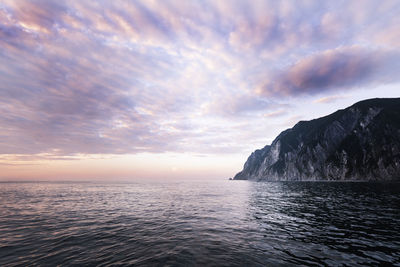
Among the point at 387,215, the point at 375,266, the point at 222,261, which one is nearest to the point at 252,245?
the point at 222,261

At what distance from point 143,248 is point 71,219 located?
1549cm

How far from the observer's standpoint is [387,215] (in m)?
23.1

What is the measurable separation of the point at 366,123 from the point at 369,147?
99.0ft

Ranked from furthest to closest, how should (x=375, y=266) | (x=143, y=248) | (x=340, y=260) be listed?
(x=143, y=248) → (x=340, y=260) → (x=375, y=266)

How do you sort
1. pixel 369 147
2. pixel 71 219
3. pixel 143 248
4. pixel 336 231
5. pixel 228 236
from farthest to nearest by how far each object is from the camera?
pixel 369 147, pixel 71 219, pixel 336 231, pixel 228 236, pixel 143 248

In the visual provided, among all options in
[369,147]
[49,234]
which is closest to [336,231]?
[49,234]

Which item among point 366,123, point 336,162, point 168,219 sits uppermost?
point 366,123

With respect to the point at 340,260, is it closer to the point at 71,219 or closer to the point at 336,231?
the point at 336,231

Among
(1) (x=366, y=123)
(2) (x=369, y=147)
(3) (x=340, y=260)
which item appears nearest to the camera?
(3) (x=340, y=260)

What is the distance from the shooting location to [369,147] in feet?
529

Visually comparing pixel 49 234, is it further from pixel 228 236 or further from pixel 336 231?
pixel 336 231

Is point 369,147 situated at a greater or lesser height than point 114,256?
greater

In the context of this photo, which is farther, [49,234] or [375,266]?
[49,234]

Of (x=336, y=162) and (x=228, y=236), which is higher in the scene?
(x=336, y=162)
